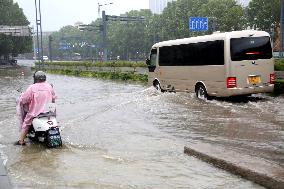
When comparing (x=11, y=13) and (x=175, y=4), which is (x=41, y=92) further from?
(x=11, y=13)

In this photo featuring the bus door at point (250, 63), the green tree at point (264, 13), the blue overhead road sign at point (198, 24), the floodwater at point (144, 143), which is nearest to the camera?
the floodwater at point (144, 143)

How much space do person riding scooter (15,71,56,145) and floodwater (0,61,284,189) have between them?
601mm

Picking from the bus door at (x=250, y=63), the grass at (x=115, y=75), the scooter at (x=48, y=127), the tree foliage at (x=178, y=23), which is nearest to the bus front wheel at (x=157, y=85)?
the bus door at (x=250, y=63)

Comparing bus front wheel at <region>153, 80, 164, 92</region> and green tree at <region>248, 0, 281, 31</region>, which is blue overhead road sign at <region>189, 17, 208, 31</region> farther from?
bus front wheel at <region>153, 80, 164, 92</region>

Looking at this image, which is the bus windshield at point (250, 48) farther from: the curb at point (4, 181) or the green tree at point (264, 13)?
the green tree at point (264, 13)

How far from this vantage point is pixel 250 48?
15.3m

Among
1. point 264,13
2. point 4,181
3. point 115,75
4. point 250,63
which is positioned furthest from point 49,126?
point 264,13

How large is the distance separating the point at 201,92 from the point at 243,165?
10.6 meters

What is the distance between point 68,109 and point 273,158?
996cm

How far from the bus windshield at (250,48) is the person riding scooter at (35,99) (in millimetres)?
8290

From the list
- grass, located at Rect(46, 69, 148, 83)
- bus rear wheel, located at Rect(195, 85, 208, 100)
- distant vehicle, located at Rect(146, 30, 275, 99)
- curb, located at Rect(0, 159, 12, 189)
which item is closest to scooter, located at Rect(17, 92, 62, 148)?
curb, located at Rect(0, 159, 12, 189)

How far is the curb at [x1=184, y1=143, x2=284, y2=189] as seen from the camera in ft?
18.9

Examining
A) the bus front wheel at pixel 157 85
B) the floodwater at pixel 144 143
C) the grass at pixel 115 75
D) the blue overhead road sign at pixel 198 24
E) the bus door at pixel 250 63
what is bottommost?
the floodwater at pixel 144 143

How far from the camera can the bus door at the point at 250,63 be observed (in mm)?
15047
